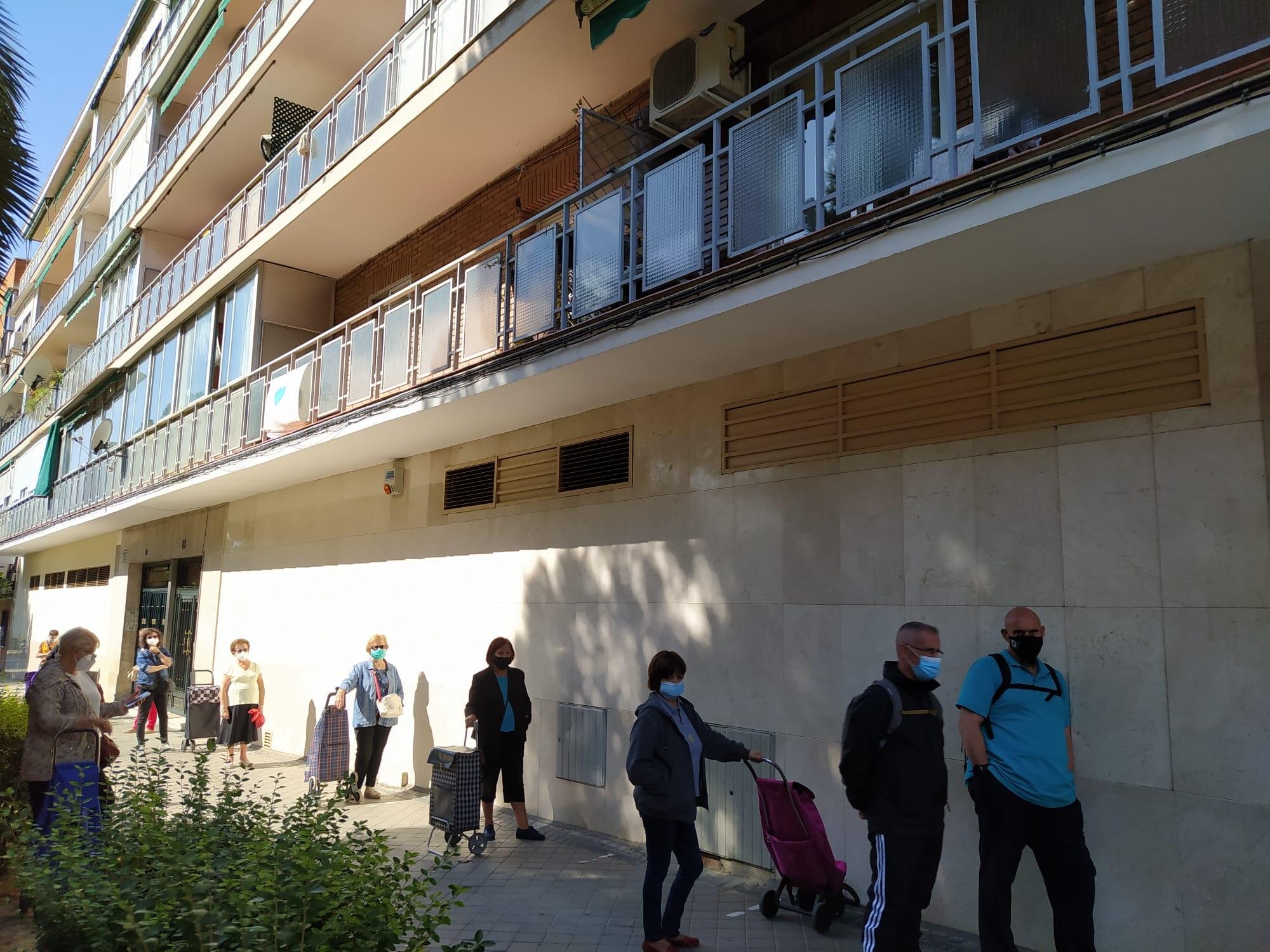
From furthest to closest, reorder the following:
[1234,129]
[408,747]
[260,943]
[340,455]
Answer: [340,455] < [408,747] < [1234,129] < [260,943]

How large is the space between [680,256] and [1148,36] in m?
3.31

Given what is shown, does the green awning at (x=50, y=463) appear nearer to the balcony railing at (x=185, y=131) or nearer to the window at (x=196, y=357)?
the balcony railing at (x=185, y=131)

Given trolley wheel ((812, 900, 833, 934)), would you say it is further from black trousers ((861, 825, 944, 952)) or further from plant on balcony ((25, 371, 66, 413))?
plant on balcony ((25, 371, 66, 413))

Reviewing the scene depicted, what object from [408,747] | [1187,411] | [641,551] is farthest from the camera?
[408,747]

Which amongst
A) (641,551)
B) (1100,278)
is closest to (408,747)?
(641,551)

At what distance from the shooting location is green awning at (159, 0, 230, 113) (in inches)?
714

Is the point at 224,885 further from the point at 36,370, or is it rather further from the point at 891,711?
the point at 36,370

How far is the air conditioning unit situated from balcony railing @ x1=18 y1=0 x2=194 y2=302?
15.8 metres

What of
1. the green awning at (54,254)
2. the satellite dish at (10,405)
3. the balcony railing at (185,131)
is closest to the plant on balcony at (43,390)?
the balcony railing at (185,131)

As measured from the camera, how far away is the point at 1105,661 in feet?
16.9

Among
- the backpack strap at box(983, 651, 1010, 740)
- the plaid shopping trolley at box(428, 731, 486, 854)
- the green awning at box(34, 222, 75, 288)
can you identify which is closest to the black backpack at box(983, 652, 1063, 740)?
the backpack strap at box(983, 651, 1010, 740)

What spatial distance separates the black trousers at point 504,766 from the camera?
8.12 meters

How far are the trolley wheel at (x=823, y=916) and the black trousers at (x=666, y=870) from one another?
0.98 m

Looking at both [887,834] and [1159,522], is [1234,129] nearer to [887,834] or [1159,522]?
[1159,522]
